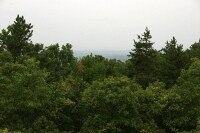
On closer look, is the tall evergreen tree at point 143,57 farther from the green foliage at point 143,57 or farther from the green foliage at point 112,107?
the green foliage at point 112,107

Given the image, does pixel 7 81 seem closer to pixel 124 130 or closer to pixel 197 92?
pixel 124 130

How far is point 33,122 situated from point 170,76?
19.7 metres

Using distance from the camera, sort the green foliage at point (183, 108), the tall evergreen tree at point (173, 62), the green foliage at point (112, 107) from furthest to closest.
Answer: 1. the tall evergreen tree at point (173, 62)
2. the green foliage at point (183, 108)
3. the green foliage at point (112, 107)

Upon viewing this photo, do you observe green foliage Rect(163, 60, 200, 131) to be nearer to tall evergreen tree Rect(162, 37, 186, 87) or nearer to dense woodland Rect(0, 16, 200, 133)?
dense woodland Rect(0, 16, 200, 133)

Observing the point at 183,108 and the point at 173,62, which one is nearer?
the point at 183,108

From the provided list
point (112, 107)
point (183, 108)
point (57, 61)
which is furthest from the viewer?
point (57, 61)

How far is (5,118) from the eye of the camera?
2808cm

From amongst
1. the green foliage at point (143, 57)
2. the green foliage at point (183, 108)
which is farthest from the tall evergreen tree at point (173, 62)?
the green foliage at point (183, 108)

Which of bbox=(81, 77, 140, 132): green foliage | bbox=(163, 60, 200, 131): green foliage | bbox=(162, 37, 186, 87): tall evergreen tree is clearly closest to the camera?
bbox=(81, 77, 140, 132): green foliage

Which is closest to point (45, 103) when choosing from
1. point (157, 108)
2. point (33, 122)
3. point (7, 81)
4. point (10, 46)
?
point (33, 122)

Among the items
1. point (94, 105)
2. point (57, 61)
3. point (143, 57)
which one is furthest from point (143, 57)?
point (94, 105)

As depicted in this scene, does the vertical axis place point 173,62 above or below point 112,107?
above

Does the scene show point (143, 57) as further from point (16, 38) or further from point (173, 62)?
point (16, 38)

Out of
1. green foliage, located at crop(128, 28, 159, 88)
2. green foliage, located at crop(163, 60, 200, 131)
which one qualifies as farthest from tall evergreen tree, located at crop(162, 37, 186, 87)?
green foliage, located at crop(163, 60, 200, 131)
